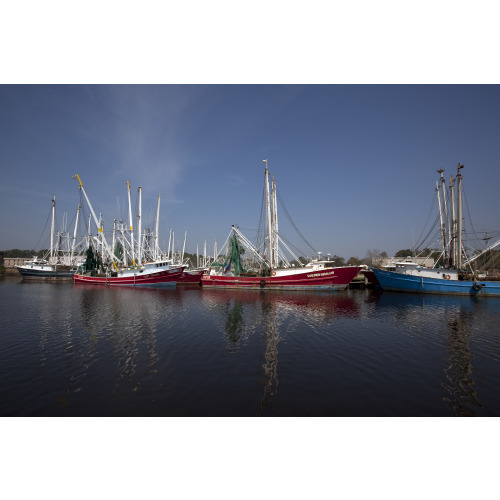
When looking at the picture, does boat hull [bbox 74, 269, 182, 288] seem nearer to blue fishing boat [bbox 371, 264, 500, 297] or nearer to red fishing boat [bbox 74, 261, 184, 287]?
red fishing boat [bbox 74, 261, 184, 287]

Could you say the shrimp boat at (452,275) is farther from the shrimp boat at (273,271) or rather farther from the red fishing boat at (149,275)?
the red fishing boat at (149,275)

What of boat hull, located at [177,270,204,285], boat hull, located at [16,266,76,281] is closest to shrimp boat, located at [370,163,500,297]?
boat hull, located at [177,270,204,285]

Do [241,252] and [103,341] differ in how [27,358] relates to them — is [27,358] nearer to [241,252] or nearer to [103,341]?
[103,341]

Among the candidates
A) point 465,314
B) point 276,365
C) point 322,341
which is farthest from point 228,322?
point 465,314

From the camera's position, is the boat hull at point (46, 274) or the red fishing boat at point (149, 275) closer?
the red fishing boat at point (149, 275)

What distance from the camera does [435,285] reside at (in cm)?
4328

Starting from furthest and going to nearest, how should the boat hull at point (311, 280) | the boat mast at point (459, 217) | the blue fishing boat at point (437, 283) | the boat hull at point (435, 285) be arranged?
the boat hull at point (311, 280)
the boat mast at point (459, 217)
the blue fishing boat at point (437, 283)
the boat hull at point (435, 285)

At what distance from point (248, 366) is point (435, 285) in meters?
43.5

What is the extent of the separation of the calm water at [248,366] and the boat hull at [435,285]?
68.6 ft

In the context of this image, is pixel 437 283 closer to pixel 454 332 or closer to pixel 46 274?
pixel 454 332

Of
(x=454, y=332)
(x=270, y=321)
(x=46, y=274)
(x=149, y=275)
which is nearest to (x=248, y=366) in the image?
(x=270, y=321)

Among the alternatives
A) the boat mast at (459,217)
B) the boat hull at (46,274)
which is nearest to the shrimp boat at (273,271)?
the boat mast at (459,217)

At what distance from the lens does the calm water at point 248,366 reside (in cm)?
931

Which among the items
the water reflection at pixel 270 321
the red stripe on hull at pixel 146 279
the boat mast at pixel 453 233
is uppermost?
the boat mast at pixel 453 233
